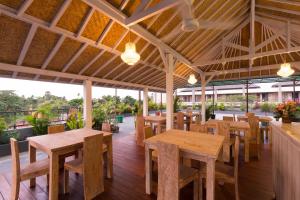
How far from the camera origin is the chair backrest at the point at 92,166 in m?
2.27

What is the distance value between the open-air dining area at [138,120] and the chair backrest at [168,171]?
0.01 m

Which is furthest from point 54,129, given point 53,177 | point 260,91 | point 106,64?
point 260,91

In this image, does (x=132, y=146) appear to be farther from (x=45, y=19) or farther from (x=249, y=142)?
(x=45, y=19)

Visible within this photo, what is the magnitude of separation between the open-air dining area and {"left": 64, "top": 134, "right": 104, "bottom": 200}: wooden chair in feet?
0.05

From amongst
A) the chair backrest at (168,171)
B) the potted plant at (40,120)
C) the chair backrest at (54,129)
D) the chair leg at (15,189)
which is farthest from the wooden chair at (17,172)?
the potted plant at (40,120)

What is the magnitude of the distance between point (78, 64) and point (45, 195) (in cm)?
362

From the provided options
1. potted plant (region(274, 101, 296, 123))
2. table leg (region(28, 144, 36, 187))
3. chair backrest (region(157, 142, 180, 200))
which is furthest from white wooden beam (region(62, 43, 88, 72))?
potted plant (region(274, 101, 296, 123))

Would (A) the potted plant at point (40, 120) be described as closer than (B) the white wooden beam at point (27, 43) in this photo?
No

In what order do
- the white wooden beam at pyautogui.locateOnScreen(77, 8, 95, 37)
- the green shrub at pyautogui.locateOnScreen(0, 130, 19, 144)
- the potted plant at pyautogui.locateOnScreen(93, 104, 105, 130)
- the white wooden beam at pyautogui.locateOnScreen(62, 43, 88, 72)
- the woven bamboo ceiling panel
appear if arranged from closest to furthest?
the woven bamboo ceiling panel
the white wooden beam at pyautogui.locateOnScreen(77, 8, 95, 37)
the white wooden beam at pyautogui.locateOnScreen(62, 43, 88, 72)
the green shrub at pyautogui.locateOnScreen(0, 130, 19, 144)
the potted plant at pyautogui.locateOnScreen(93, 104, 105, 130)

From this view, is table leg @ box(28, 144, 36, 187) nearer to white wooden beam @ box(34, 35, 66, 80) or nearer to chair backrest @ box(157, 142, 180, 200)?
chair backrest @ box(157, 142, 180, 200)

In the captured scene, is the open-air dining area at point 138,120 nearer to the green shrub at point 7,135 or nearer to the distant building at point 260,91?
the green shrub at point 7,135

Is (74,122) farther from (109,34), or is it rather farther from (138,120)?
(109,34)

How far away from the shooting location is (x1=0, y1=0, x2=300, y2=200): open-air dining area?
2125 mm

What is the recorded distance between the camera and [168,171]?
1.99m
